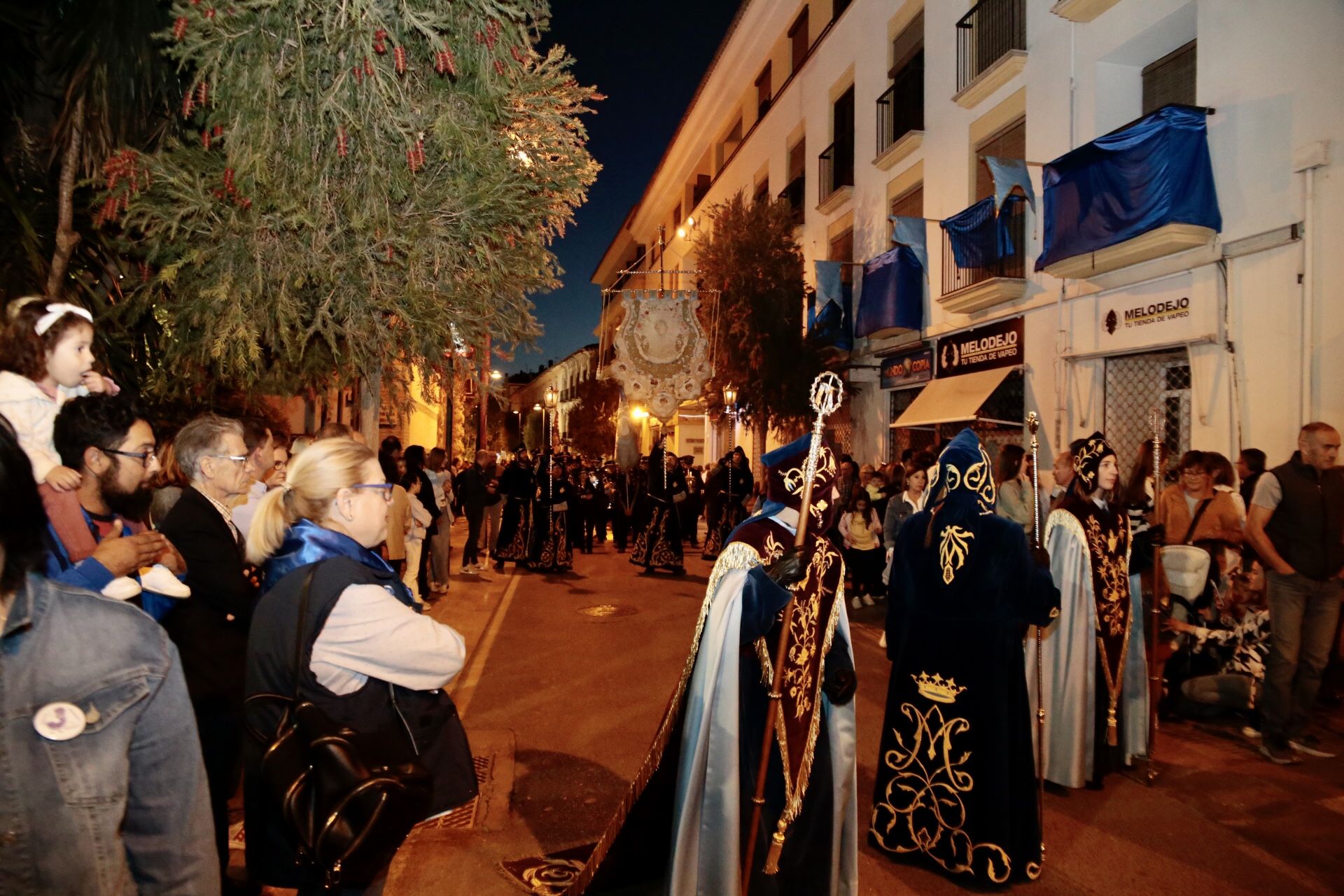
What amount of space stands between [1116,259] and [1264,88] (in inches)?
96.9

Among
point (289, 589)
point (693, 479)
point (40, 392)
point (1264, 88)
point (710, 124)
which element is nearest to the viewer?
point (289, 589)

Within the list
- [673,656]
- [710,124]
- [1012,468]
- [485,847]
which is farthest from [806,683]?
[710,124]

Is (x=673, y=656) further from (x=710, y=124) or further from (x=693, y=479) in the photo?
(x=710, y=124)

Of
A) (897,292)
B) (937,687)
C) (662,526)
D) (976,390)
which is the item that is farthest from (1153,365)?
(937,687)

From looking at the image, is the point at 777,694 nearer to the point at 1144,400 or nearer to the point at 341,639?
the point at 341,639

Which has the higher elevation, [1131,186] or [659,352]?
[1131,186]

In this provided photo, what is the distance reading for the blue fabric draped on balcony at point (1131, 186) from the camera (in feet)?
31.0

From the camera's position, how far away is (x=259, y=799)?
2383 millimetres

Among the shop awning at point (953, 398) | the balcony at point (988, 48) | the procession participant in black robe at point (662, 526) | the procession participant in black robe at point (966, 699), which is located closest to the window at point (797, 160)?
the balcony at point (988, 48)

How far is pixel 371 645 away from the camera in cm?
219

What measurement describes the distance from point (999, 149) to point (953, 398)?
4.43m

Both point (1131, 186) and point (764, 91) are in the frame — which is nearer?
point (1131, 186)

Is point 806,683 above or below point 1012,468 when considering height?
below

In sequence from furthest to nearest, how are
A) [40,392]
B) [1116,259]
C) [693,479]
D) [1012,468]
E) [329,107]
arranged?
[693,479], [1116,259], [1012,468], [329,107], [40,392]
